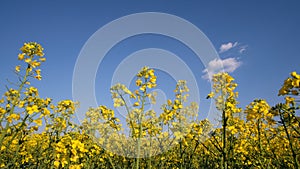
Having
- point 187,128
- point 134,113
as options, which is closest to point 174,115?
point 187,128

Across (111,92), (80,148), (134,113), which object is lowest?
(80,148)

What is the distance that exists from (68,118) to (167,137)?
2.31 metres

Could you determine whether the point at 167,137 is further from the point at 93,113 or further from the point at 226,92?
the point at 93,113

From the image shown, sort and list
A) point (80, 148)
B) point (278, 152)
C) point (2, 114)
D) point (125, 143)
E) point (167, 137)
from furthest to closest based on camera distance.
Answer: point (278, 152) < point (125, 143) < point (167, 137) < point (2, 114) < point (80, 148)

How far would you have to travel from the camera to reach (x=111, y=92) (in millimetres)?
4402

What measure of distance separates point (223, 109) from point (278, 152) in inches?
198

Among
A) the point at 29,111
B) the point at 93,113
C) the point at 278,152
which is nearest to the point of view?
the point at 29,111

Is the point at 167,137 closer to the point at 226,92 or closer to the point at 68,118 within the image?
the point at 226,92

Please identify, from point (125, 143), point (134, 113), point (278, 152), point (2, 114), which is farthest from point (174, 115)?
point (278, 152)

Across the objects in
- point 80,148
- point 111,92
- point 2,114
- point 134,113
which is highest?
point 111,92

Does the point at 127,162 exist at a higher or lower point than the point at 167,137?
lower

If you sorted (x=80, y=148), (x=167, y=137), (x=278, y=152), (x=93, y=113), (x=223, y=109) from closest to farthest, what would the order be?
(x=80, y=148) → (x=223, y=109) → (x=167, y=137) → (x=93, y=113) → (x=278, y=152)

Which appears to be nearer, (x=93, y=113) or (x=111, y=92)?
(x=111, y=92)

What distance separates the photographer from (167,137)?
16.3 feet
